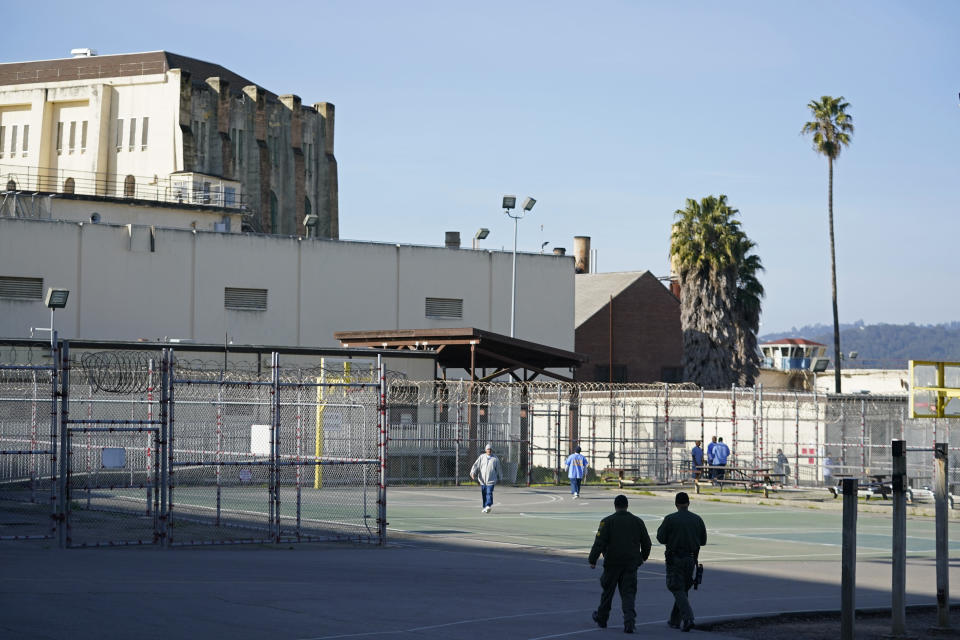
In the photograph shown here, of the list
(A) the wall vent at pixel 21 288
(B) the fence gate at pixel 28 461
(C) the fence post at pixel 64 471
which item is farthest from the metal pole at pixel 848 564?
(A) the wall vent at pixel 21 288

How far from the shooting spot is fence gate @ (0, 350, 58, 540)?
20438 mm

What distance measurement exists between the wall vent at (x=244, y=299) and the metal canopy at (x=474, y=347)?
9.18 metres

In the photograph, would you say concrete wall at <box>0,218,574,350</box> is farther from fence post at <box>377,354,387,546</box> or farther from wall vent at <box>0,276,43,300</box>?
fence post at <box>377,354,387,546</box>

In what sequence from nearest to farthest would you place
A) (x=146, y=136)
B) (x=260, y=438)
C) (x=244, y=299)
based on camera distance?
(x=260, y=438)
(x=244, y=299)
(x=146, y=136)

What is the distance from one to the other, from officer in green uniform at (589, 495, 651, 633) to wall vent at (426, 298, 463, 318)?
46308 millimetres

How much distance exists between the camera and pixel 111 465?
61.6ft

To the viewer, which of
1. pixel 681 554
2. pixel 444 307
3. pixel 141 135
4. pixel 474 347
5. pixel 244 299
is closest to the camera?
pixel 681 554

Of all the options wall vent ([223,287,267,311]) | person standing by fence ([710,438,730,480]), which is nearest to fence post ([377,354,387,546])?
person standing by fence ([710,438,730,480])

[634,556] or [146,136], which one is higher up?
[146,136]

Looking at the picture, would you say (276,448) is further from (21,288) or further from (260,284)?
(260,284)

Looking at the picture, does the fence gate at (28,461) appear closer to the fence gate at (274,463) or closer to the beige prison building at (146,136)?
the fence gate at (274,463)

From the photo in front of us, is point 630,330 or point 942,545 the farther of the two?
point 630,330

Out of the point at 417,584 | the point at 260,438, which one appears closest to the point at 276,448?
the point at 417,584

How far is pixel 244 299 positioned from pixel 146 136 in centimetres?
2696
